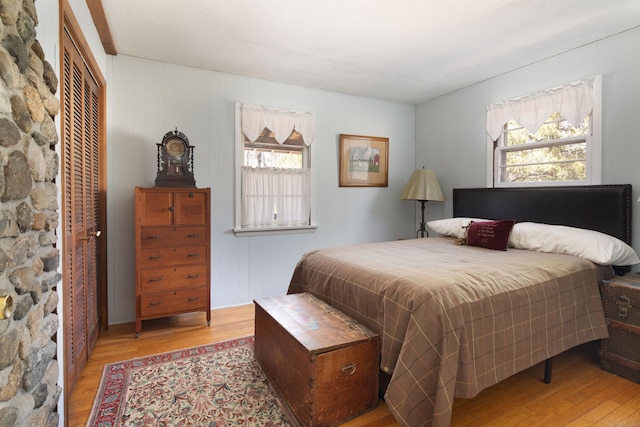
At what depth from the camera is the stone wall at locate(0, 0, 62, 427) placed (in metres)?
0.94

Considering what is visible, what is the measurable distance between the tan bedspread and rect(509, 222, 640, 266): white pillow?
99 mm

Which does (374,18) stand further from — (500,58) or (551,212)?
(551,212)

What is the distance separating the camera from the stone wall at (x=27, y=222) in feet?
3.09

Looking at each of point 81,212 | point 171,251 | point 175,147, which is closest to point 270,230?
point 171,251

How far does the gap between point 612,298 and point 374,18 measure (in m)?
2.44

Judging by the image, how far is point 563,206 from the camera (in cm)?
285

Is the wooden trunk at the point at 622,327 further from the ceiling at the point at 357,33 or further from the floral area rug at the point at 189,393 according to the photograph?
the floral area rug at the point at 189,393

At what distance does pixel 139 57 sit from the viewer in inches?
118

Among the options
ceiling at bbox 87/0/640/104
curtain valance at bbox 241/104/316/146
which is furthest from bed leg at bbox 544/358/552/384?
curtain valance at bbox 241/104/316/146

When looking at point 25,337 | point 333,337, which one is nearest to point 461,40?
point 333,337

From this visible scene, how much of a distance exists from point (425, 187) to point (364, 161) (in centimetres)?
80

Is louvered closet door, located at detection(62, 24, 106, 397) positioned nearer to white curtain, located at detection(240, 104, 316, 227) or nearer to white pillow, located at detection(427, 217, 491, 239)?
white curtain, located at detection(240, 104, 316, 227)

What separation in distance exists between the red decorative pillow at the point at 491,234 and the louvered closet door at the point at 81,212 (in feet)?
9.30

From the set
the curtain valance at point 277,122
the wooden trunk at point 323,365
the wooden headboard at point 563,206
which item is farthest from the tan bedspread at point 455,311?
the curtain valance at point 277,122
